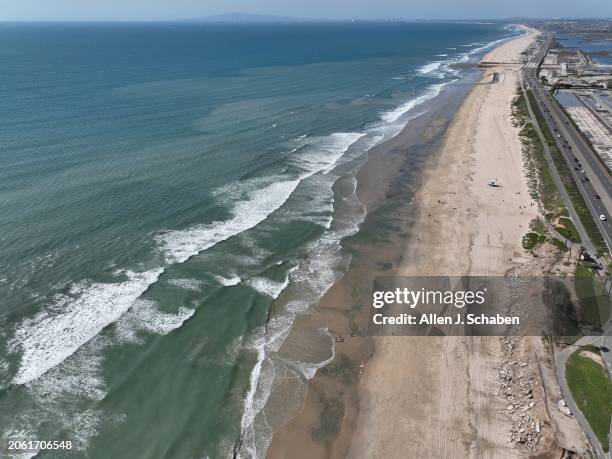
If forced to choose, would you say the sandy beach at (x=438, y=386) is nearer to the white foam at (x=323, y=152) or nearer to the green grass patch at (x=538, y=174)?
the green grass patch at (x=538, y=174)

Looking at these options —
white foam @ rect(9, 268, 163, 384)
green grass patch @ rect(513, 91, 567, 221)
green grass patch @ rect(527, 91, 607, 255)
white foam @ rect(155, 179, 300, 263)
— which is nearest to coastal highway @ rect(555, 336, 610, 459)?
green grass patch @ rect(527, 91, 607, 255)

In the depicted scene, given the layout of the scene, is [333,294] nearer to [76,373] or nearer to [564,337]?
[564,337]

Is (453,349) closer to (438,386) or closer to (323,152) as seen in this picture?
(438,386)

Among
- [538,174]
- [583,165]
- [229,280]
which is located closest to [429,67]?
[583,165]

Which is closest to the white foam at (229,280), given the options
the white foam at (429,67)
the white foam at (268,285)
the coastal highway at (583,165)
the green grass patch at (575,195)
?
the white foam at (268,285)

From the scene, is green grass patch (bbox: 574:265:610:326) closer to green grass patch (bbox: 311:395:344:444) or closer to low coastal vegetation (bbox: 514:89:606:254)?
low coastal vegetation (bbox: 514:89:606:254)
